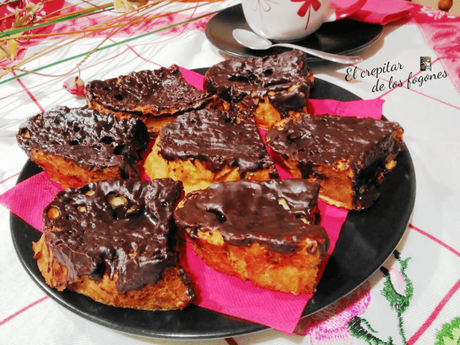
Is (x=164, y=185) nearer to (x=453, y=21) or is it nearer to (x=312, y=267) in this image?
(x=312, y=267)

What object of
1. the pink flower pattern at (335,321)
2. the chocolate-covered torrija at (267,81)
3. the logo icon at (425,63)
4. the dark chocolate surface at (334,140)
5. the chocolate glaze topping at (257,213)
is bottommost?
the pink flower pattern at (335,321)

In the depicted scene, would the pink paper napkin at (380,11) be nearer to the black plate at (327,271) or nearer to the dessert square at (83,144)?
the black plate at (327,271)

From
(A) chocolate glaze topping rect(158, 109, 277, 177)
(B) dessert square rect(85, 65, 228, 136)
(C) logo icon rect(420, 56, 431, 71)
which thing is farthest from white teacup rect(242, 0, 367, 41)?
(A) chocolate glaze topping rect(158, 109, 277, 177)

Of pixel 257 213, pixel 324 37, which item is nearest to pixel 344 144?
pixel 257 213

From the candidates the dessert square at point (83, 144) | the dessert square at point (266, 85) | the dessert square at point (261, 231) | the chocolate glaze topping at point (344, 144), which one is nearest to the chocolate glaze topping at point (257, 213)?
the dessert square at point (261, 231)

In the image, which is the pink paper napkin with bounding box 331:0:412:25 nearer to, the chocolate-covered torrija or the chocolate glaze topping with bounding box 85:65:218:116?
the chocolate-covered torrija

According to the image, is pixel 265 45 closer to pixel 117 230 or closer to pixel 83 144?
pixel 83 144
